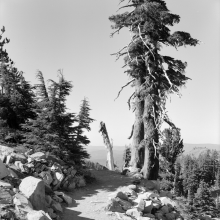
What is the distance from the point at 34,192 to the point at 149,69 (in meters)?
8.24

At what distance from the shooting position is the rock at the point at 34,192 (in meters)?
6.53

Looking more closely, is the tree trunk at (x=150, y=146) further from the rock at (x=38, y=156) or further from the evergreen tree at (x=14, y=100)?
the evergreen tree at (x=14, y=100)

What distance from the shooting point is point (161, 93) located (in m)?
12.8

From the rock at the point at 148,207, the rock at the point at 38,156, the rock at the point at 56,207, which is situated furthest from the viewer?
the rock at the point at 38,156

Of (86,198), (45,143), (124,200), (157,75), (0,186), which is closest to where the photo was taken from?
(0,186)

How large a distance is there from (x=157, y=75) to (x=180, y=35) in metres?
2.41

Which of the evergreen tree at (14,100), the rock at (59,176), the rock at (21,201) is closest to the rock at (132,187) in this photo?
the rock at (59,176)

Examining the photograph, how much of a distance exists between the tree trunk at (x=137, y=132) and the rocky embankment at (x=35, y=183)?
301 centimetres

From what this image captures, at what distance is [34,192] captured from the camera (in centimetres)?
662

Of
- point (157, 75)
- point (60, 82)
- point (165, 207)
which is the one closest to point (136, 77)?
point (157, 75)

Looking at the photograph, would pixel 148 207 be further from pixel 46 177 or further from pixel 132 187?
pixel 46 177

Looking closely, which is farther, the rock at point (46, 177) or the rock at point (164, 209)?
the rock at point (46, 177)

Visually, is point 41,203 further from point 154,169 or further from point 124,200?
point 154,169

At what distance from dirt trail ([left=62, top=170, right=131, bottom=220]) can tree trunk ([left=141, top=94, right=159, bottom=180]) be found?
47.8 inches
